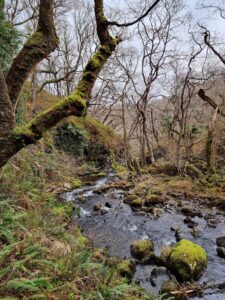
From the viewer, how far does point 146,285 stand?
547 centimetres

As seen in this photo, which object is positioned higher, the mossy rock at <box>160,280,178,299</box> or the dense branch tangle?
the dense branch tangle

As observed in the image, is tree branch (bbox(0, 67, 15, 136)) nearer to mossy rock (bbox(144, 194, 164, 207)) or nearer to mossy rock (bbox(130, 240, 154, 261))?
mossy rock (bbox(130, 240, 154, 261))

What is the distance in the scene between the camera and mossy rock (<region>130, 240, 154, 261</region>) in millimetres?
6508

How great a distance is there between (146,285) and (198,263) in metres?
1.26

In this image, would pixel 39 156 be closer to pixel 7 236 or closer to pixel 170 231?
pixel 170 231

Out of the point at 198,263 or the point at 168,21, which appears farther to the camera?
the point at 168,21

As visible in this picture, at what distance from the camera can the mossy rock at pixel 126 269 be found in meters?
5.54

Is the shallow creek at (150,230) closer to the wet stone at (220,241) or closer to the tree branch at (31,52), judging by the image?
the wet stone at (220,241)

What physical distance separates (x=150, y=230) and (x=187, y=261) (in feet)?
9.08

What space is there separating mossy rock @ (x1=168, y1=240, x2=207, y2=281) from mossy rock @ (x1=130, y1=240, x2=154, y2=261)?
1.97ft

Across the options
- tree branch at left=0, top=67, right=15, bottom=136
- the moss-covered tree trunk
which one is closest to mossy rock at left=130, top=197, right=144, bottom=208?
the moss-covered tree trunk

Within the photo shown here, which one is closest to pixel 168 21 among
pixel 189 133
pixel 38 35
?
pixel 189 133

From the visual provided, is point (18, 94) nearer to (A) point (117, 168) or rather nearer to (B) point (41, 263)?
(B) point (41, 263)

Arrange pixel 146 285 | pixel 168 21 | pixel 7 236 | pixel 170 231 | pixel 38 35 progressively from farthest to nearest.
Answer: pixel 168 21
pixel 170 231
pixel 146 285
pixel 38 35
pixel 7 236
